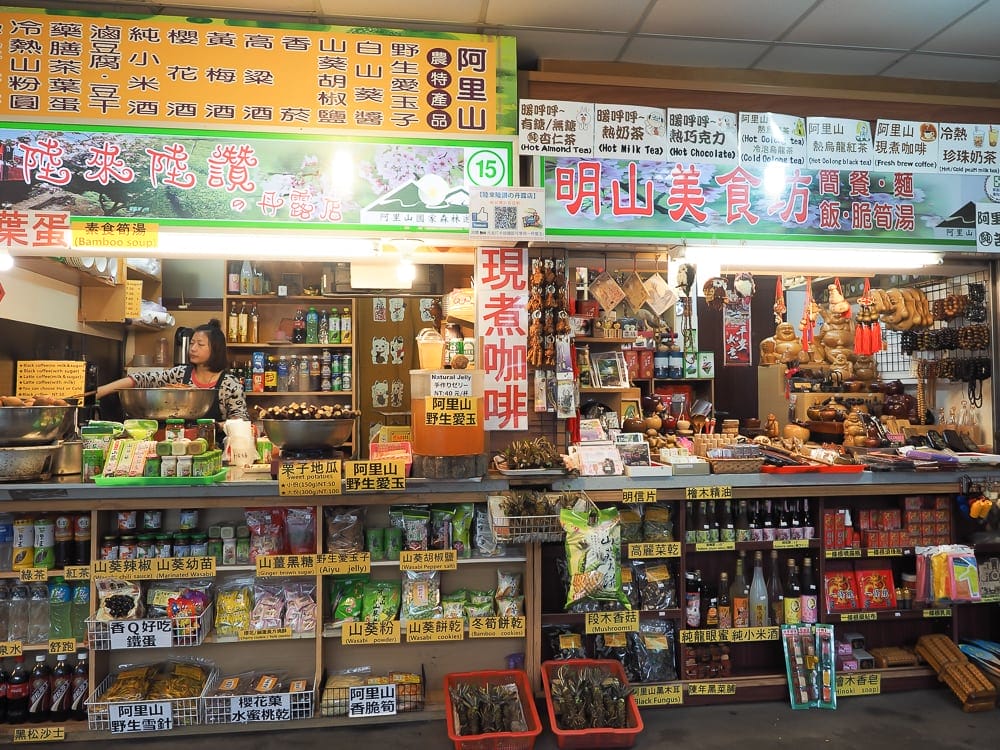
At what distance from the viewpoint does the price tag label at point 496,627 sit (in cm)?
339

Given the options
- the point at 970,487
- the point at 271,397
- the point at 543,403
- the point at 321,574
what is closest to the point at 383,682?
the point at 321,574

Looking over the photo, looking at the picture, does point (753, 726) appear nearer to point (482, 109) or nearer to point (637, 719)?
point (637, 719)

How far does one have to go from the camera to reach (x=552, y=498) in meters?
3.36

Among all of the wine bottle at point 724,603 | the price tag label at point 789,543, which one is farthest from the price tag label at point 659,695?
the price tag label at point 789,543

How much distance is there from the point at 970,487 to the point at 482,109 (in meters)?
3.70

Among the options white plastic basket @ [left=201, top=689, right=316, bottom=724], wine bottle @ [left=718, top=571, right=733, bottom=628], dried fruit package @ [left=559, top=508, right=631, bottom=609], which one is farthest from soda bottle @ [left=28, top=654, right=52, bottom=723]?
wine bottle @ [left=718, top=571, right=733, bottom=628]

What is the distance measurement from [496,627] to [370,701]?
0.75m

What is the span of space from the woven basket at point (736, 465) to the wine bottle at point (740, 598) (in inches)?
20.0

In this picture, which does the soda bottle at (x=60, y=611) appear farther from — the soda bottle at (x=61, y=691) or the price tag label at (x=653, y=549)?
the price tag label at (x=653, y=549)

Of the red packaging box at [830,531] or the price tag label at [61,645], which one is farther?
the red packaging box at [830,531]

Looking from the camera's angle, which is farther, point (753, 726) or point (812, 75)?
point (812, 75)

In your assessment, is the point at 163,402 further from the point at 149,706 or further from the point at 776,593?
the point at 776,593

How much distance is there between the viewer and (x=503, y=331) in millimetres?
3883

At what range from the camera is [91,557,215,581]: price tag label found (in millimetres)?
3229
